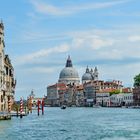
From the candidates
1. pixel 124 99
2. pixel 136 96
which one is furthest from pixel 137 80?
pixel 124 99

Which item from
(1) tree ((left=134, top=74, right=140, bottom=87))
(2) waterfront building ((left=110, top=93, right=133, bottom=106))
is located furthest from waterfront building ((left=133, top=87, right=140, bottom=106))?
(1) tree ((left=134, top=74, right=140, bottom=87))

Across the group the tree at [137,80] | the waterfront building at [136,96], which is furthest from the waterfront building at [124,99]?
the tree at [137,80]

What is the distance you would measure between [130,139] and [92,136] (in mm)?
3438

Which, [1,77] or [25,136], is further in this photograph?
[1,77]

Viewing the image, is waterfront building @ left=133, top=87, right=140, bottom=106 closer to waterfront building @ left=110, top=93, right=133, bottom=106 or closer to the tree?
waterfront building @ left=110, top=93, right=133, bottom=106

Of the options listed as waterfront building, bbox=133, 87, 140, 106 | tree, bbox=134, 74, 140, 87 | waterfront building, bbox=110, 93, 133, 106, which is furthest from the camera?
waterfront building, bbox=110, 93, 133, 106

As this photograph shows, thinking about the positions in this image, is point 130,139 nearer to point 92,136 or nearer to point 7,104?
point 92,136

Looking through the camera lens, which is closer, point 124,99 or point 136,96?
point 136,96

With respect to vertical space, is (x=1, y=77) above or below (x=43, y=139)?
above

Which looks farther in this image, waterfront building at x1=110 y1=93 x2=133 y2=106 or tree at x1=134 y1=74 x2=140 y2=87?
waterfront building at x1=110 y1=93 x2=133 y2=106

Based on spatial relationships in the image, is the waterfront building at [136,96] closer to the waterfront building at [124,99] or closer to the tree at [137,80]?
the waterfront building at [124,99]

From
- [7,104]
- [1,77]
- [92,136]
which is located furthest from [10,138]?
[7,104]

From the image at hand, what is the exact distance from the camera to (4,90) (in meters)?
63.9

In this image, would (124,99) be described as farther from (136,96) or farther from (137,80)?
(137,80)
